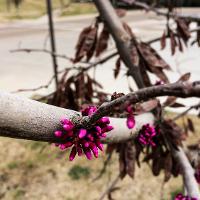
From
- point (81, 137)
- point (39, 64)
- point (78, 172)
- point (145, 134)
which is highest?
point (81, 137)

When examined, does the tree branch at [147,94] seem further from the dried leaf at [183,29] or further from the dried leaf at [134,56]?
the dried leaf at [183,29]

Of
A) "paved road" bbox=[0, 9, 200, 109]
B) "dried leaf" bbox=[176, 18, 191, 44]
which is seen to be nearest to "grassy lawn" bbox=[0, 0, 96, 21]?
"paved road" bbox=[0, 9, 200, 109]

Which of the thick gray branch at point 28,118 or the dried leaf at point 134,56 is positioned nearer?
the thick gray branch at point 28,118

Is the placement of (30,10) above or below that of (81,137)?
below

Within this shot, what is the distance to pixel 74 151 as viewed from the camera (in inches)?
41.1

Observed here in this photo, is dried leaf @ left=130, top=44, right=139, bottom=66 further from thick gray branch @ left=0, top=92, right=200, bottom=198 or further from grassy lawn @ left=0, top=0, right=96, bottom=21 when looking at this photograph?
grassy lawn @ left=0, top=0, right=96, bottom=21

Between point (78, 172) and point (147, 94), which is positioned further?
point (78, 172)

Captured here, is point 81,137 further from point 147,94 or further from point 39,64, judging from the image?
point 39,64

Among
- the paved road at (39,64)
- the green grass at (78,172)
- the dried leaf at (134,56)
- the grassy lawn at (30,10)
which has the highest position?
the dried leaf at (134,56)

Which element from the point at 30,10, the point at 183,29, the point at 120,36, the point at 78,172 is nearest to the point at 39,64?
the point at 78,172

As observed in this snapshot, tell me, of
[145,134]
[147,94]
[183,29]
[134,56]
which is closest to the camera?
[147,94]

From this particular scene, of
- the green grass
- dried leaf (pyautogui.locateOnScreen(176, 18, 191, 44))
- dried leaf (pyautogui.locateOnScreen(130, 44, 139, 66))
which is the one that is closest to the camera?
dried leaf (pyautogui.locateOnScreen(130, 44, 139, 66))

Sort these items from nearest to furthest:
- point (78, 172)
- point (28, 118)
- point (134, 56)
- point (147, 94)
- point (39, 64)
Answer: point (28, 118), point (147, 94), point (134, 56), point (78, 172), point (39, 64)

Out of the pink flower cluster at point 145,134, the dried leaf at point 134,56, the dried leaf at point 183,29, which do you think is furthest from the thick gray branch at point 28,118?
the dried leaf at point 183,29
